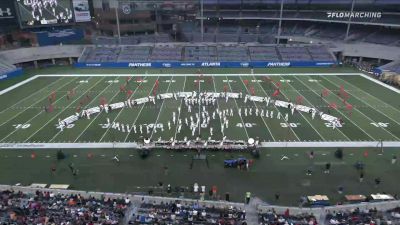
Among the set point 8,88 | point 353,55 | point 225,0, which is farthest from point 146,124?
point 225,0

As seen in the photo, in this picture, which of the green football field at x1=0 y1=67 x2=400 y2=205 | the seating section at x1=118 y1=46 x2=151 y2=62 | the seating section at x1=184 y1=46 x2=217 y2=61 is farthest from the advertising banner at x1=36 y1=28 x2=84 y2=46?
the seating section at x1=184 y1=46 x2=217 y2=61

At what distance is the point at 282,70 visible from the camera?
4847 centimetres

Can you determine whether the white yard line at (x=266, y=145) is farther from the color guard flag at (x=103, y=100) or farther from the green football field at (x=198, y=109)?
the color guard flag at (x=103, y=100)

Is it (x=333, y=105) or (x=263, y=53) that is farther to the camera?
(x=263, y=53)

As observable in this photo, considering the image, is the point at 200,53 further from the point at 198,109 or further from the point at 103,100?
the point at 198,109

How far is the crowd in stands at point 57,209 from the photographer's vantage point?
14.5 metres

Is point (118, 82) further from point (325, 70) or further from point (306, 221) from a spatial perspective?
point (306, 221)

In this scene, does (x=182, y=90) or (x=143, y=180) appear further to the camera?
(x=182, y=90)

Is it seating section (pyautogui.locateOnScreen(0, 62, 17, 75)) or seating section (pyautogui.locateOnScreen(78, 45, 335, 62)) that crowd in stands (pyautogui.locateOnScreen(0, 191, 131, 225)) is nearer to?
seating section (pyautogui.locateOnScreen(0, 62, 17, 75))

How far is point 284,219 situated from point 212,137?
11.2 meters

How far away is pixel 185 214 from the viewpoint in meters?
15.2

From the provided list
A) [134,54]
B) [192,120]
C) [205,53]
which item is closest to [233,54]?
[205,53]

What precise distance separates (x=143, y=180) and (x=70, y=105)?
16.9 m

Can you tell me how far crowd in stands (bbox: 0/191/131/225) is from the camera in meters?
14.5
